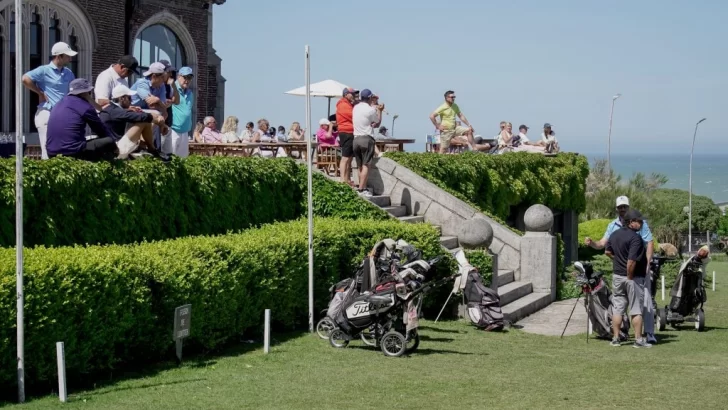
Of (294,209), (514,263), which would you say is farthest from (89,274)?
(514,263)

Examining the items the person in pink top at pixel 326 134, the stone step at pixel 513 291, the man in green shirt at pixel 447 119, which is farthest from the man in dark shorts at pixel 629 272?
the man in green shirt at pixel 447 119

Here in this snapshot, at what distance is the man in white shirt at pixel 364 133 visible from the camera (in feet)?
65.8

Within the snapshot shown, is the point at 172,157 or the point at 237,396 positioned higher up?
the point at 172,157

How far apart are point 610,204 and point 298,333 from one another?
172ft

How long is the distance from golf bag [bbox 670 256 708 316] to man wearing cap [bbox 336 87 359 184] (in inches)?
249

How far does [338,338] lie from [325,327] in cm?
49

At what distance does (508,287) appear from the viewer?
20531 millimetres

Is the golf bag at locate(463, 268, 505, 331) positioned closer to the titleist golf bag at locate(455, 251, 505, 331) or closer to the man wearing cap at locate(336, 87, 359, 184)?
the titleist golf bag at locate(455, 251, 505, 331)

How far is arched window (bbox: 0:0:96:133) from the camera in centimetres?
2752

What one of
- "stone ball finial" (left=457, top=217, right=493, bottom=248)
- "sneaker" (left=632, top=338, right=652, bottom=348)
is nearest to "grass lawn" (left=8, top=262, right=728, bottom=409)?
"sneaker" (left=632, top=338, right=652, bottom=348)

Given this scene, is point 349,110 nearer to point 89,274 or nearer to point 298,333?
point 298,333

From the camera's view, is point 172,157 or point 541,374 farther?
point 172,157

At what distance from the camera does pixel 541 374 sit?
12695 mm

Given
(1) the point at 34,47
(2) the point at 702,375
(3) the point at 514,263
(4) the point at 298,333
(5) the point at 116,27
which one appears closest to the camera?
(2) the point at 702,375
